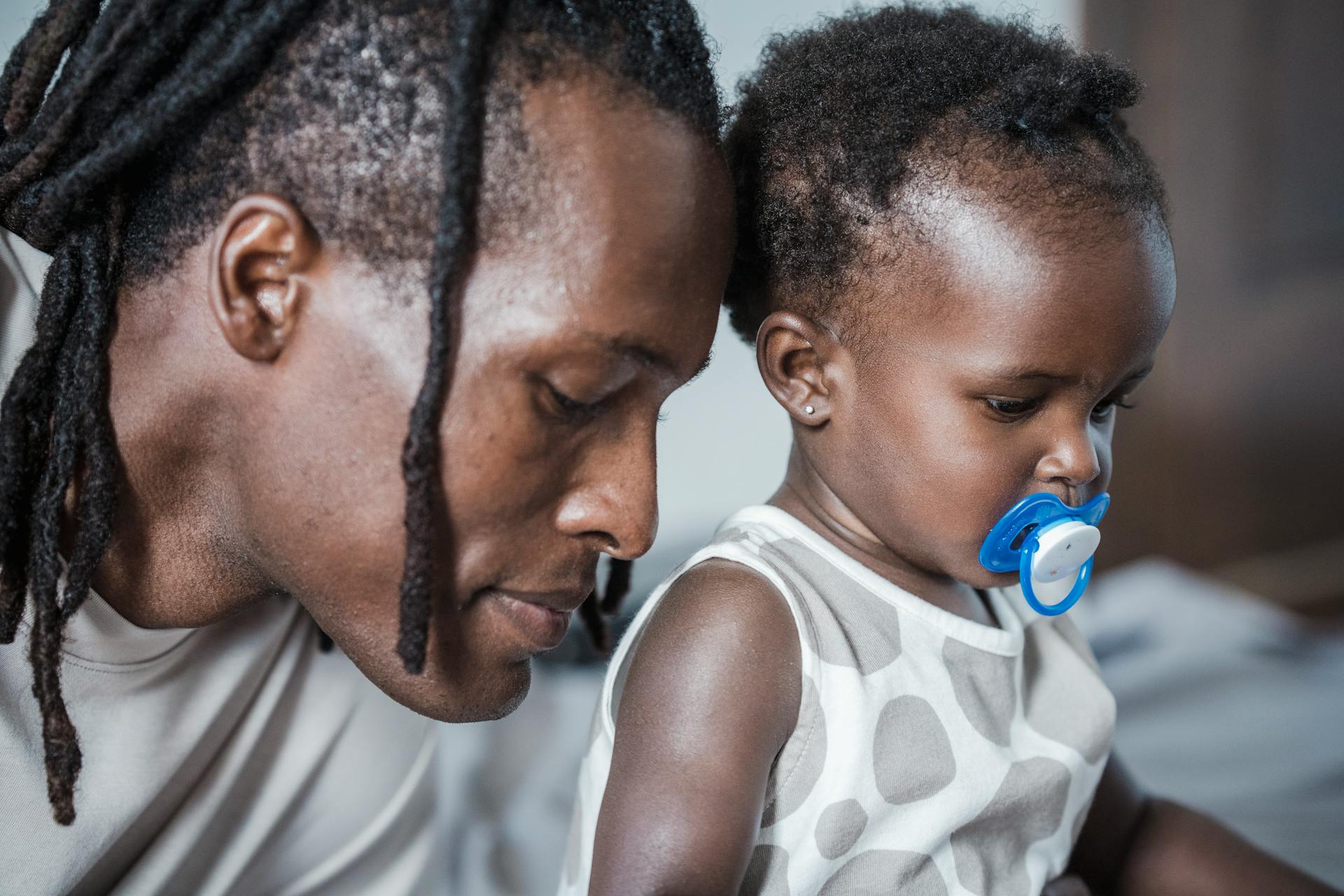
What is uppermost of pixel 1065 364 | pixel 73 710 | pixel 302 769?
pixel 1065 364

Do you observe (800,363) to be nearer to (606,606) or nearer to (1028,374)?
(1028,374)

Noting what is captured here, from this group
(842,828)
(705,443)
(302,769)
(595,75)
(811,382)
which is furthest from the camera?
(705,443)

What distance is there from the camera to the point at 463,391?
752mm

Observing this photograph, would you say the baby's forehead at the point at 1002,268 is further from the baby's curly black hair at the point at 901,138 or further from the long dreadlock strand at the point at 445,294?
the long dreadlock strand at the point at 445,294

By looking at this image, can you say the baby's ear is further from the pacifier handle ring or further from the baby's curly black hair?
the pacifier handle ring

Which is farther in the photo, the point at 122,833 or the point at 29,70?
the point at 122,833

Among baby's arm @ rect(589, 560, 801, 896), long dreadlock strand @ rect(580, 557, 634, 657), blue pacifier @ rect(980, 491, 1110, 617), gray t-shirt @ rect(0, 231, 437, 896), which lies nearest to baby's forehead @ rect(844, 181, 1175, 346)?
blue pacifier @ rect(980, 491, 1110, 617)

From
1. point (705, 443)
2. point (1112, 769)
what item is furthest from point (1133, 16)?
point (1112, 769)

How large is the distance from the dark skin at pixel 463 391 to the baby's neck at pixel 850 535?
24cm

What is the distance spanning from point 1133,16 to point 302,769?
7.06 feet

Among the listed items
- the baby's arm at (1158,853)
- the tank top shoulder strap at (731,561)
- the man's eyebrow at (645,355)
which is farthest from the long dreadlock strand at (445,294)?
the baby's arm at (1158,853)

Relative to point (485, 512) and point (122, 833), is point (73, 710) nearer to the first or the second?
point (122, 833)

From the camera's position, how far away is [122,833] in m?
0.98

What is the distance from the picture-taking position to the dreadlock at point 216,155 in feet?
2.43
